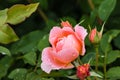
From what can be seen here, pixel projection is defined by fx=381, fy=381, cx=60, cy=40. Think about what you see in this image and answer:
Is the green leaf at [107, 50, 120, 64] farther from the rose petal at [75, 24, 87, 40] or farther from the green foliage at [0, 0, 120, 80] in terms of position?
the rose petal at [75, 24, 87, 40]

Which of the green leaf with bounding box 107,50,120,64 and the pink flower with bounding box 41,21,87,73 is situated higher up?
the pink flower with bounding box 41,21,87,73

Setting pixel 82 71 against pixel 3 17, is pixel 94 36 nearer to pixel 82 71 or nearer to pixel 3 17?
pixel 82 71

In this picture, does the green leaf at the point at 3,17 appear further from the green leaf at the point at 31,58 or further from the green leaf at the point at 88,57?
the green leaf at the point at 88,57

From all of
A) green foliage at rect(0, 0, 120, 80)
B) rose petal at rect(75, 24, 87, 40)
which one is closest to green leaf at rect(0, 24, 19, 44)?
green foliage at rect(0, 0, 120, 80)

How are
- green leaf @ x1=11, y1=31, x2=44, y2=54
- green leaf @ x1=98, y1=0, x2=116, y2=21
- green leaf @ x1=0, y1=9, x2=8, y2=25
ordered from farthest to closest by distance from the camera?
green leaf @ x1=11, y1=31, x2=44, y2=54 → green leaf @ x1=98, y1=0, x2=116, y2=21 → green leaf @ x1=0, y1=9, x2=8, y2=25

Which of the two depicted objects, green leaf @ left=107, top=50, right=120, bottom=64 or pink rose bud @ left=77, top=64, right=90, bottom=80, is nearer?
pink rose bud @ left=77, top=64, right=90, bottom=80

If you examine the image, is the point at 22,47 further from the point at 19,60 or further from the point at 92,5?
the point at 92,5
